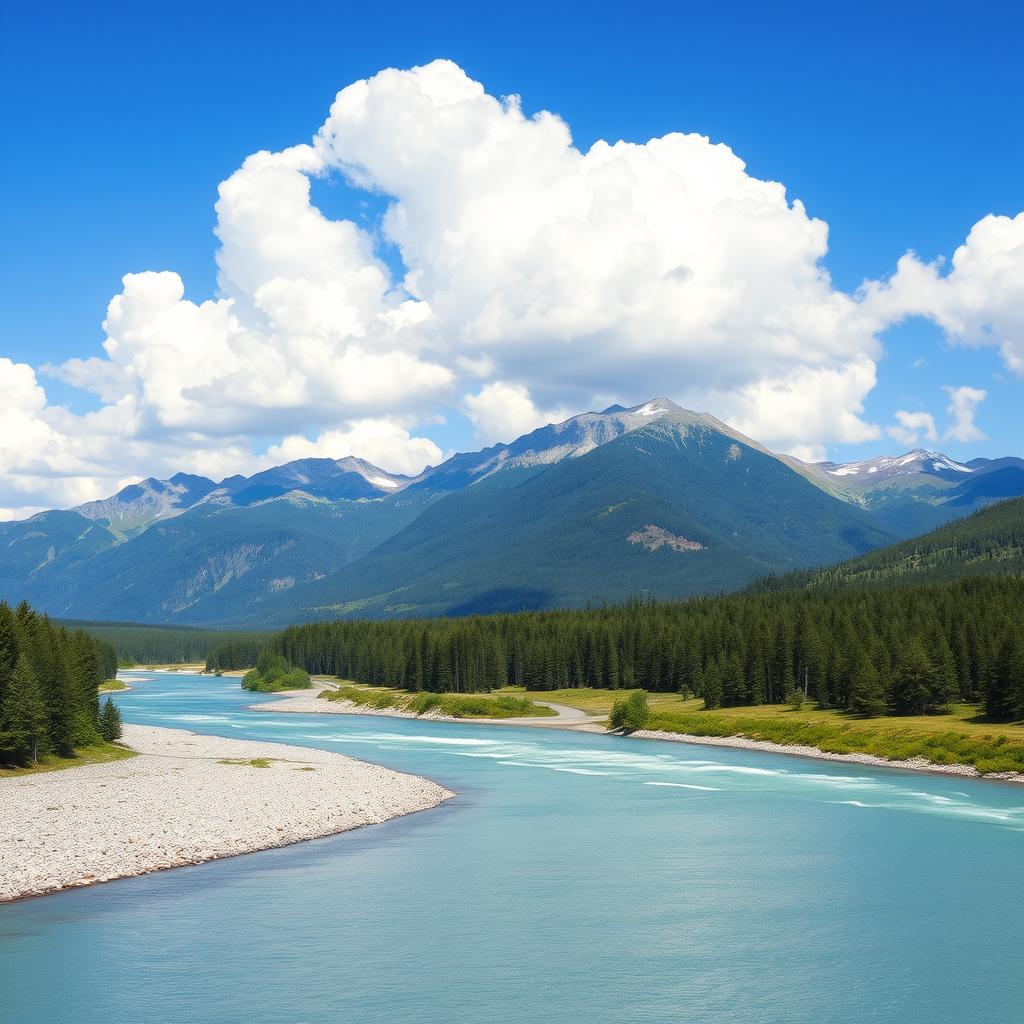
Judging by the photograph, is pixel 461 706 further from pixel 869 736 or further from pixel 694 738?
pixel 869 736

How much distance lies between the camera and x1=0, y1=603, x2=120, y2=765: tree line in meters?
66.1

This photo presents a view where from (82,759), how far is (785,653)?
94702 millimetres

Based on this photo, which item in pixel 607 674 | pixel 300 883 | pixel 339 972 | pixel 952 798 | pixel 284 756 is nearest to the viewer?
pixel 339 972

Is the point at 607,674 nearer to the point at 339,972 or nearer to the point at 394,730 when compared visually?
the point at 394,730

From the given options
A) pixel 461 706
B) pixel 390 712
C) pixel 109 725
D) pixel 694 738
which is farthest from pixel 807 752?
pixel 390 712

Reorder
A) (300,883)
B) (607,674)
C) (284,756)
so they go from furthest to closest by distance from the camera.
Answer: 1. (607,674)
2. (284,756)
3. (300,883)

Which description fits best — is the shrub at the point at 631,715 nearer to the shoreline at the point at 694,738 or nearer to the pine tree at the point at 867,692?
the shoreline at the point at 694,738

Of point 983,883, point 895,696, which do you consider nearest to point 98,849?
point 983,883

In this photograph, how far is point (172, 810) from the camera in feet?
179

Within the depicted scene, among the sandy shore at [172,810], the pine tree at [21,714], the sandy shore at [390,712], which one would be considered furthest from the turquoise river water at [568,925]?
the sandy shore at [390,712]

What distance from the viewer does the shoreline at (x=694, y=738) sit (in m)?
78.2

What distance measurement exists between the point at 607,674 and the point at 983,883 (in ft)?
459

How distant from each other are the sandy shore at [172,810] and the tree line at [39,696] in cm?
355

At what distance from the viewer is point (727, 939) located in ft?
113
